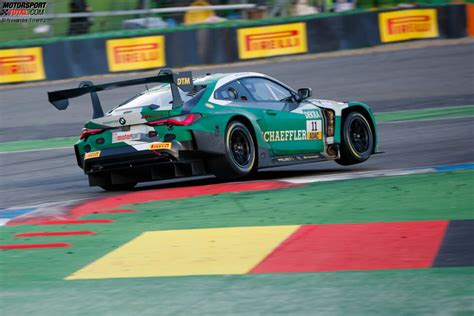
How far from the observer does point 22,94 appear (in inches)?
964

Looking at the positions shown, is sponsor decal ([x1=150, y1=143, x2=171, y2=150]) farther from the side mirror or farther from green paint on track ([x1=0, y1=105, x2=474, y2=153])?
green paint on track ([x1=0, y1=105, x2=474, y2=153])

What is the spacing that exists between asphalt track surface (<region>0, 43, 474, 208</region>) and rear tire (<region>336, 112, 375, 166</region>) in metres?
0.17

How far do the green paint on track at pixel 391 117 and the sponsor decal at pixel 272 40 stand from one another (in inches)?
335

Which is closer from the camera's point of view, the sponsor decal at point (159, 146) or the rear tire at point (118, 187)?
the sponsor decal at point (159, 146)

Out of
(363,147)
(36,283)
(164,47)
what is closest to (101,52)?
(164,47)

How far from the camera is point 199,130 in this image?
426 inches

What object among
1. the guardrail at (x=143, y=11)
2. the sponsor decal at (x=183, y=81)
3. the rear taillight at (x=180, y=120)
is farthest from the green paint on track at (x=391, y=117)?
the guardrail at (x=143, y=11)

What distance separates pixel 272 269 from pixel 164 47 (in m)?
20.2

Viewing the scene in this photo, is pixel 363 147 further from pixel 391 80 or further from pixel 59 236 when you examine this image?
pixel 391 80

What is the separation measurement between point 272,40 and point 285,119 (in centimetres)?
1590

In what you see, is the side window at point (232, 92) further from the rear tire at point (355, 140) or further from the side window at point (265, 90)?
the rear tire at point (355, 140)

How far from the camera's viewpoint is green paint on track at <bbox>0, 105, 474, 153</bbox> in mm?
17750

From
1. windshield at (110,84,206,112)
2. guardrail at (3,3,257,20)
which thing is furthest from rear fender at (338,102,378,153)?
guardrail at (3,3,257,20)

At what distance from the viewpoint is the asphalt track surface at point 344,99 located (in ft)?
41.3
